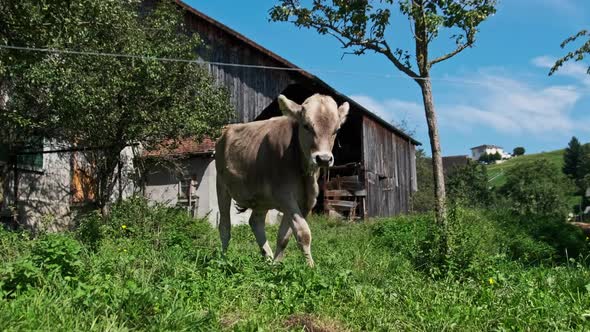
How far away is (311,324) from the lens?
466 cm

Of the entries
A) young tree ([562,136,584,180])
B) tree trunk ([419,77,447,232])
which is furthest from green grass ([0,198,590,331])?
young tree ([562,136,584,180])

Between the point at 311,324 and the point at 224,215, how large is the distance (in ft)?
14.7

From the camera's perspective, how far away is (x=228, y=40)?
24.7 m

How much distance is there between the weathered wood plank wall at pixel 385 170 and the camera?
86.4 feet

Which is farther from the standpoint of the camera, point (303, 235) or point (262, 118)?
point (262, 118)

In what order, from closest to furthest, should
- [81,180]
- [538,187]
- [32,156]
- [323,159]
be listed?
1. [323,159]
2. [32,156]
3. [81,180]
4. [538,187]

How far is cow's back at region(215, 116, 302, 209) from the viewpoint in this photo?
729cm

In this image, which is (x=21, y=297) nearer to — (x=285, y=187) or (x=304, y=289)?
(x=304, y=289)

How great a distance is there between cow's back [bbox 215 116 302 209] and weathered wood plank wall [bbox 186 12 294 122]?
Answer: 1530cm

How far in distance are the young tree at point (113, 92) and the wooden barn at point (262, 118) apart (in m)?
5.75

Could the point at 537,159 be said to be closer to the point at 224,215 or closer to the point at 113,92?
the point at 113,92

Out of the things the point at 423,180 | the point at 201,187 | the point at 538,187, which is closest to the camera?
the point at 201,187

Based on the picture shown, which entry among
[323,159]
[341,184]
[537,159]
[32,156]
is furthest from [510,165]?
[323,159]

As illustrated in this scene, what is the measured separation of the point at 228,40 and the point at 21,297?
21233 mm
